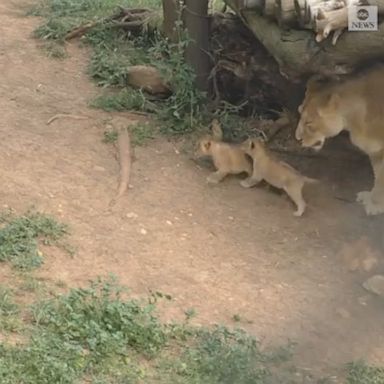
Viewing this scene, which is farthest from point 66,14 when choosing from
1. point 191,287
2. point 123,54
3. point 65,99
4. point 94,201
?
point 191,287

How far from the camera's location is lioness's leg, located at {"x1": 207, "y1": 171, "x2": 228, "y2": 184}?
757 cm

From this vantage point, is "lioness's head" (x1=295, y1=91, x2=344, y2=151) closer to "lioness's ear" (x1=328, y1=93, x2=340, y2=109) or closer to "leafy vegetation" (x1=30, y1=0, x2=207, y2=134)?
"lioness's ear" (x1=328, y1=93, x2=340, y2=109)

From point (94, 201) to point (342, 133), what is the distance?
1974 mm

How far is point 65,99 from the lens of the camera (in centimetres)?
849

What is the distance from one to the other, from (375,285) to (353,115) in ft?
4.19

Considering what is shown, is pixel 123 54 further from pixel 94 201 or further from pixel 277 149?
pixel 94 201

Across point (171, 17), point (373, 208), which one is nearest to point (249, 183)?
point (373, 208)

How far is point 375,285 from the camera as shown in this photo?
6.33 metres

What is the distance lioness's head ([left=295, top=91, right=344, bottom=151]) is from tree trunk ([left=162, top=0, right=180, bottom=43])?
1812 mm

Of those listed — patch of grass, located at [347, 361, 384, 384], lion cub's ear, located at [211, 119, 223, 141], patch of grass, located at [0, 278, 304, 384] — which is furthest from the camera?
lion cub's ear, located at [211, 119, 223, 141]

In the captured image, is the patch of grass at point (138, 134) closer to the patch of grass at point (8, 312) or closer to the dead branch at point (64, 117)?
the dead branch at point (64, 117)

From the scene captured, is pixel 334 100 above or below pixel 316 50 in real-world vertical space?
below

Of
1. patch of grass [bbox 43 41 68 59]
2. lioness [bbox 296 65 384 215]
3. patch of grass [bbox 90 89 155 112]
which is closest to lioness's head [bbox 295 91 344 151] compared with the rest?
lioness [bbox 296 65 384 215]

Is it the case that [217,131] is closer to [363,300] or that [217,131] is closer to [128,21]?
[363,300]
